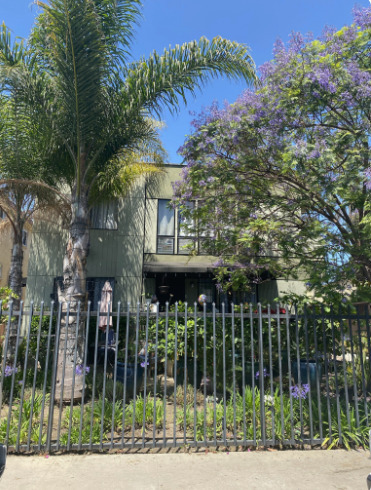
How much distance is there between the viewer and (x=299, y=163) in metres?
5.76

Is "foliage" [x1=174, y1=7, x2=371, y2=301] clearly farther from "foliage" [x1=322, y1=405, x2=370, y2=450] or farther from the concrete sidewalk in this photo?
the concrete sidewalk

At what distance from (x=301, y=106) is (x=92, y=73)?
3.86m

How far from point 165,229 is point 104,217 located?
7.62ft

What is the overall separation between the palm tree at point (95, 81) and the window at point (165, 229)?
5509 mm

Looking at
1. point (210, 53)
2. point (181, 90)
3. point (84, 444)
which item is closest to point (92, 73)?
point (181, 90)

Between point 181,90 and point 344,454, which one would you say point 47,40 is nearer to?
point 181,90

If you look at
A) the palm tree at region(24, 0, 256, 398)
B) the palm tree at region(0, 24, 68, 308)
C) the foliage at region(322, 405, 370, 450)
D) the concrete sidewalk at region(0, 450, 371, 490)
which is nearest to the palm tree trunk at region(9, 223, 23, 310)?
the palm tree at region(0, 24, 68, 308)

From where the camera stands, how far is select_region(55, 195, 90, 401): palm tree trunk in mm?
6113

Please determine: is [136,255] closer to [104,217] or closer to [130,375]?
[104,217]

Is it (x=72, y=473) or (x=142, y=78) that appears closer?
(x=72, y=473)

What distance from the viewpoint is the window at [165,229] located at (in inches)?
512

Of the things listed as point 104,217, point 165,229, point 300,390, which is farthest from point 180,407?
point 104,217

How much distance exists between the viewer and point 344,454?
4680mm

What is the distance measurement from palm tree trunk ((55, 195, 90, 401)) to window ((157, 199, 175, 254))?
20.4 ft
